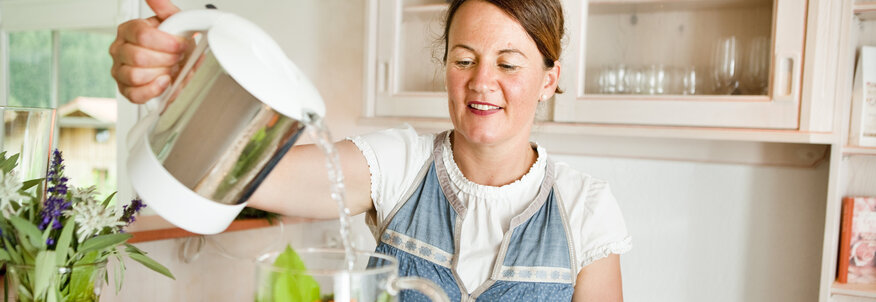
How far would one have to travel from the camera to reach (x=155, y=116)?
0.67 metres

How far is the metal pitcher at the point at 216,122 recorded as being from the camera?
604 millimetres

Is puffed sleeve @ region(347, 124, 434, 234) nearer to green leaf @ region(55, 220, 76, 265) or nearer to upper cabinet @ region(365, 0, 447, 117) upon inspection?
green leaf @ region(55, 220, 76, 265)

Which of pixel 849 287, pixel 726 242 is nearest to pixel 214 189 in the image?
pixel 849 287

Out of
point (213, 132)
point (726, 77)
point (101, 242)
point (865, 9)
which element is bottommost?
point (101, 242)

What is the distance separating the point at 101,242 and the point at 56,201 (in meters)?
0.06

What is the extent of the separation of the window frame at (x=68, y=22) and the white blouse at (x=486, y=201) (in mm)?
1815

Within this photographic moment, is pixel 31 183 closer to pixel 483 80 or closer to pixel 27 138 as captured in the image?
pixel 27 138

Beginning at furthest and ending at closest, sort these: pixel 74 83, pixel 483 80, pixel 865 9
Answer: pixel 74 83 < pixel 865 9 < pixel 483 80

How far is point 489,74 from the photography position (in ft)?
3.64

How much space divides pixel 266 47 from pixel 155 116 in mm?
150

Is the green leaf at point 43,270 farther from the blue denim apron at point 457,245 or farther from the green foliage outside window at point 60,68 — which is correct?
the green foliage outside window at point 60,68

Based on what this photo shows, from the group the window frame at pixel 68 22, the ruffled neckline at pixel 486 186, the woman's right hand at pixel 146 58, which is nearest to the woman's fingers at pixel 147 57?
the woman's right hand at pixel 146 58

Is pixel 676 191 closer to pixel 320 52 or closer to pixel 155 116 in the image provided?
pixel 320 52

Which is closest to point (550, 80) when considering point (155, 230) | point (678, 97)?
point (678, 97)
